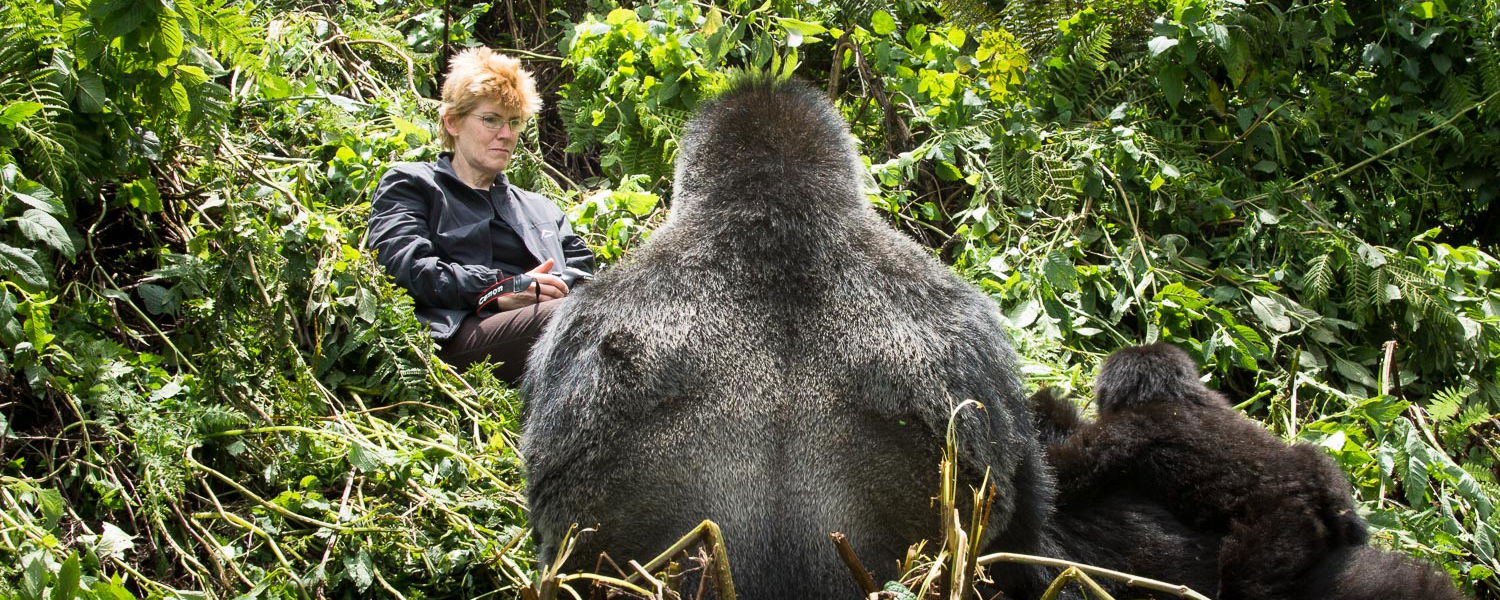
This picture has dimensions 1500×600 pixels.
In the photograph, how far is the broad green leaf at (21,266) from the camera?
255 cm

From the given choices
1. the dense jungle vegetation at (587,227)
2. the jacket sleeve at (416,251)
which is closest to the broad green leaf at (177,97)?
the dense jungle vegetation at (587,227)

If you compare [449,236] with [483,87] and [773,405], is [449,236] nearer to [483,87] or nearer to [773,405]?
[483,87]

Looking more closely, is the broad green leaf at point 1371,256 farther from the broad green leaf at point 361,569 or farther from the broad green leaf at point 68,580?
the broad green leaf at point 68,580

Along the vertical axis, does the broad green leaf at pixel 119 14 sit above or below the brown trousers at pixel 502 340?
above

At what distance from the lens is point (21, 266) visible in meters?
2.57

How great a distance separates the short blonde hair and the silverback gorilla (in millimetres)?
1771

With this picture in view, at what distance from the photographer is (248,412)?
2.96m

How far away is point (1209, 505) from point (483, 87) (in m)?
2.54

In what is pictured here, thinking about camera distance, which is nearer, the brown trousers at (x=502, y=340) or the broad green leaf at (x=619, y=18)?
the brown trousers at (x=502, y=340)

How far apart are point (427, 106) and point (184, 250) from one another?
1759 mm

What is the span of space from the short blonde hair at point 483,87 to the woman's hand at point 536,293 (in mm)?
659

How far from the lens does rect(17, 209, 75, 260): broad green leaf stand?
104 inches

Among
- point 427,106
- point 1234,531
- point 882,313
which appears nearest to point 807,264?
point 882,313

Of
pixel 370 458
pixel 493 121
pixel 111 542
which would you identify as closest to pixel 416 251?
pixel 493 121
